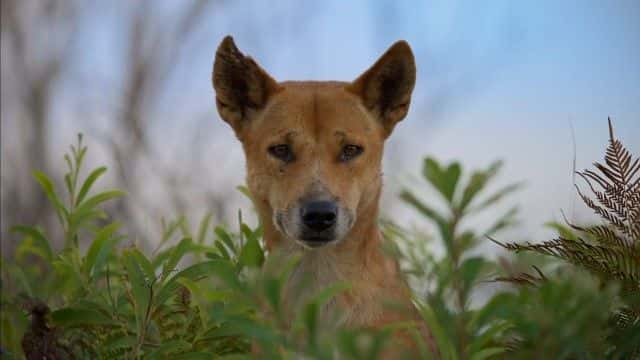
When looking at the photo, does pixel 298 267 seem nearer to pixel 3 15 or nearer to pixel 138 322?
pixel 138 322

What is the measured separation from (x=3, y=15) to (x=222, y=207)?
540cm

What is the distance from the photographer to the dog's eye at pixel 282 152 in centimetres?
407

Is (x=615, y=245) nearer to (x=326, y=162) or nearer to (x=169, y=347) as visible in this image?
(x=169, y=347)

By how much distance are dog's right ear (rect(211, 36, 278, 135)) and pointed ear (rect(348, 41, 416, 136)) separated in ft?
1.21

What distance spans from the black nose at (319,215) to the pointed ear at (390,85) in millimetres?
675

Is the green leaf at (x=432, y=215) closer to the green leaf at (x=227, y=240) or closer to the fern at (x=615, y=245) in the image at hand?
the fern at (x=615, y=245)

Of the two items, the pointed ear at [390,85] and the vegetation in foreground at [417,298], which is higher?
the pointed ear at [390,85]

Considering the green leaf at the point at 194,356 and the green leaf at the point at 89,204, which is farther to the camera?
the green leaf at the point at 89,204

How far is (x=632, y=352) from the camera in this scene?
7.42 feet

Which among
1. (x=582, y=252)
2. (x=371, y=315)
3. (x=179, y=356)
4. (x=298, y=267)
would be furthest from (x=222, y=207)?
(x=582, y=252)

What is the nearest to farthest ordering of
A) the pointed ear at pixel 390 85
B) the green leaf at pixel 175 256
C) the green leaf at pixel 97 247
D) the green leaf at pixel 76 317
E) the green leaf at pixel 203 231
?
1. the green leaf at pixel 175 256
2. the green leaf at pixel 76 317
3. the green leaf at pixel 97 247
4. the pointed ear at pixel 390 85
5. the green leaf at pixel 203 231

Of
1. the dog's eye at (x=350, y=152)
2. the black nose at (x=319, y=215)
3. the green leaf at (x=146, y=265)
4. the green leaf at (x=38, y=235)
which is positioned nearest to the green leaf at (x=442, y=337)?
the green leaf at (x=146, y=265)

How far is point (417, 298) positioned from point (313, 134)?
1.86 meters

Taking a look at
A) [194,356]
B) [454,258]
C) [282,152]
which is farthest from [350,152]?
[454,258]
